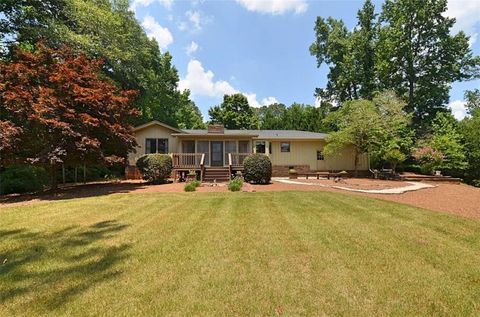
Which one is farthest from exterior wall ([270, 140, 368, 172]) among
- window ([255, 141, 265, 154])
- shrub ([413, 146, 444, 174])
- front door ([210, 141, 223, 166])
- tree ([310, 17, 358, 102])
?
tree ([310, 17, 358, 102])

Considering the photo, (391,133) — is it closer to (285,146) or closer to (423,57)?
(285,146)

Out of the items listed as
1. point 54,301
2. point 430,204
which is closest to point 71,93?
point 54,301

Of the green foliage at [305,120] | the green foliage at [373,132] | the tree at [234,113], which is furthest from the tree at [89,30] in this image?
the green foliage at [305,120]

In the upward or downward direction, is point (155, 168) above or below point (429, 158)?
below

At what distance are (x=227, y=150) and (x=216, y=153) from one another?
0.81 m

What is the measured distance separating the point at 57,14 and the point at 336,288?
908 inches

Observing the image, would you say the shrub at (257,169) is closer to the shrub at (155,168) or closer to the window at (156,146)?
the shrub at (155,168)

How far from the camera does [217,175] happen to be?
57.9ft

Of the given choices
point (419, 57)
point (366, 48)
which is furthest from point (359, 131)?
point (366, 48)

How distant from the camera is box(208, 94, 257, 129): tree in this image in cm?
4081

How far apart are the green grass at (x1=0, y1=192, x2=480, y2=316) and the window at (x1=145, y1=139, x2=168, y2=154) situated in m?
13.2

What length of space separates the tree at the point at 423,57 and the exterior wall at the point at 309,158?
30.2ft

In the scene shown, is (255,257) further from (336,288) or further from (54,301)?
(54,301)

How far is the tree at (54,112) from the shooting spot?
1142 cm
